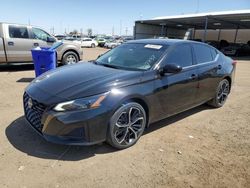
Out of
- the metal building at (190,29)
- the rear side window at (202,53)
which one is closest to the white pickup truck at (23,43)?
the rear side window at (202,53)

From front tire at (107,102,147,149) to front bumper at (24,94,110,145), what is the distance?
151 millimetres

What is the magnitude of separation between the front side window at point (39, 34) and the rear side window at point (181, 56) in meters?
6.84

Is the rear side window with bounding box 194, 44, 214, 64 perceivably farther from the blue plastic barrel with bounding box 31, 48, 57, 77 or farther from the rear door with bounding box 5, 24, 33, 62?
→ the rear door with bounding box 5, 24, 33, 62

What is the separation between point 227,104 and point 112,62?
10.8ft

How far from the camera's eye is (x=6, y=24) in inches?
351

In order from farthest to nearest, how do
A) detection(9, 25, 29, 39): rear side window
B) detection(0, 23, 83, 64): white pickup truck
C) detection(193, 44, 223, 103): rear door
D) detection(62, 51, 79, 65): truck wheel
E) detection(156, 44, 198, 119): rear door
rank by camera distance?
detection(62, 51, 79, 65): truck wheel, detection(9, 25, 29, 39): rear side window, detection(0, 23, 83, 64): white pickup truck, detection(193, 44, 223, 103): rear door, detection(156, 44, 198, 119): rear door

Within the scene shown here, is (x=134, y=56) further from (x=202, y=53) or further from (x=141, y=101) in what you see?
(x=202, y=53)

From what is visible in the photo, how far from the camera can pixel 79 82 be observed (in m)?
3.36

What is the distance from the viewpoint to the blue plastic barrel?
6.70 m

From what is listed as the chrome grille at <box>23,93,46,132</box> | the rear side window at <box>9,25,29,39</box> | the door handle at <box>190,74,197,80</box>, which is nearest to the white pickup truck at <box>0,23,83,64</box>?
the rear side window at <box>9,25,29,39</box>

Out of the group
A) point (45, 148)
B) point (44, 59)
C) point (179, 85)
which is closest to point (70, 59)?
point (44, 59)

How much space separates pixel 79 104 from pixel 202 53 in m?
3.07

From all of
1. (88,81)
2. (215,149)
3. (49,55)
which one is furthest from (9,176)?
(49,55)

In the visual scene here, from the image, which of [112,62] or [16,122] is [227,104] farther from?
[16,122]
